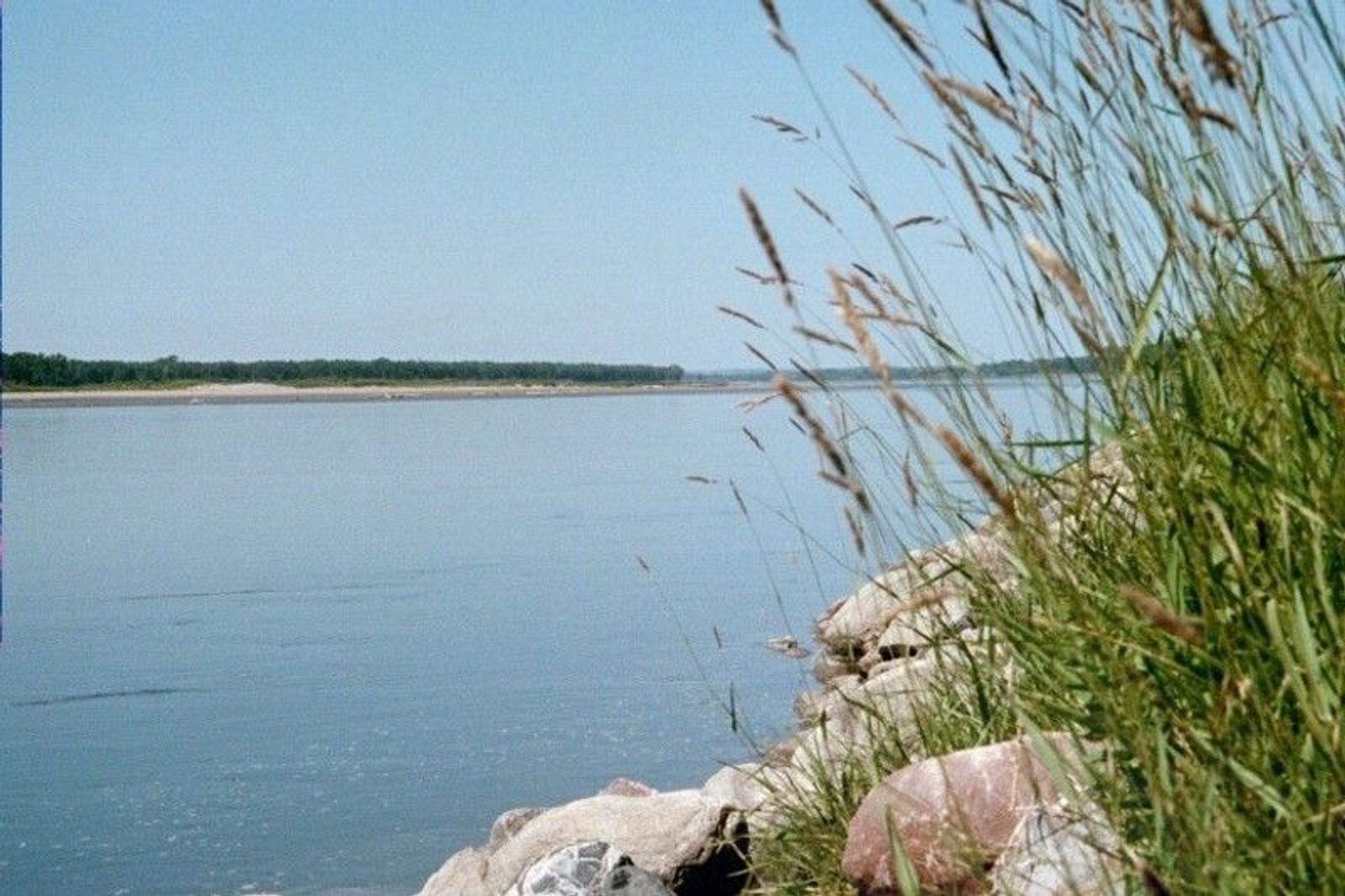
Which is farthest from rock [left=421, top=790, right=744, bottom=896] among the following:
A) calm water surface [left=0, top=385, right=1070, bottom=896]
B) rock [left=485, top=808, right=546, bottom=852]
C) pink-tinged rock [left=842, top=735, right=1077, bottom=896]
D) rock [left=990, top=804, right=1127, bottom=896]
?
rock [left=990, top=804, right=1127, bottom=896]

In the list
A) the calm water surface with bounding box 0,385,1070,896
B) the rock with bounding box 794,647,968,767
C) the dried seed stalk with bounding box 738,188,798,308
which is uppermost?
the dried seed stalk with bounding box 738,188,798,308

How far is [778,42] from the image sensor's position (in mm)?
2717

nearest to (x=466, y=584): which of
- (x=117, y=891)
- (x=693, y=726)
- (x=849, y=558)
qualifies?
(x=849, y=558)

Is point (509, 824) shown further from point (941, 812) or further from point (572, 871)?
point (941, 812)

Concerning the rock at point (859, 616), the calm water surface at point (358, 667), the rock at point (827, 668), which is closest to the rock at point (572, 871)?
the calm water surface at point (358, 667)

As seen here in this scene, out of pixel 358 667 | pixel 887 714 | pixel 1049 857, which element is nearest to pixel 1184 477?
pixel 1049 857

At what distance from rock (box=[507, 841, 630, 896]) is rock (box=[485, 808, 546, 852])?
182 centimetres

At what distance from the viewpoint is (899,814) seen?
332 cm

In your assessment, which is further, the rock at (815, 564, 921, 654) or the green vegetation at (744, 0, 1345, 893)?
the rock at (815, 564, 921, 654)

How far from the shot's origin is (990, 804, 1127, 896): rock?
2.54m

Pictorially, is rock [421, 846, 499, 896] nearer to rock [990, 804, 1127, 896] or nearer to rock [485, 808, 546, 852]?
rock [485, 808, 546, 852]

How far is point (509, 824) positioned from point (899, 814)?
4128 millimetres

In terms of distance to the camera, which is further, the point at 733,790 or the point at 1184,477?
the point at 733,790

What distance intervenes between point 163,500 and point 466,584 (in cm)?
1474
